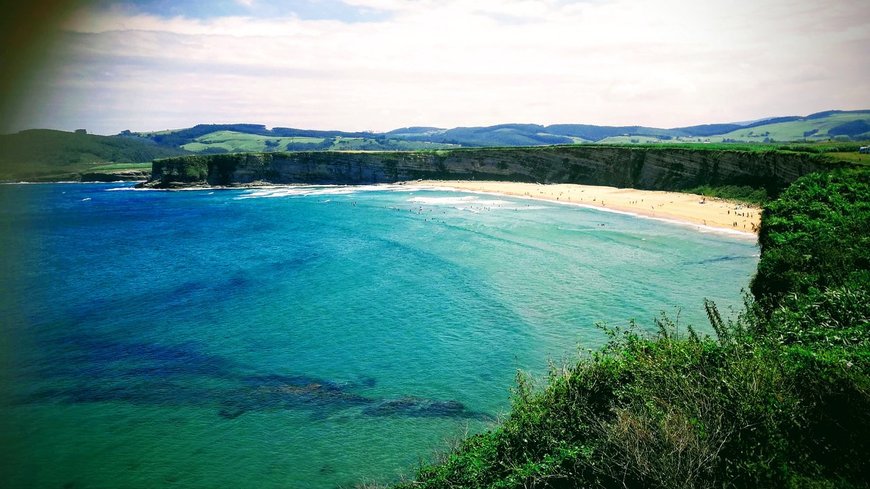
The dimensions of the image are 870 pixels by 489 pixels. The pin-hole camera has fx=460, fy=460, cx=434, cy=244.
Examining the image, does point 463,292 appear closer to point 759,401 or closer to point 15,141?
point 759,401

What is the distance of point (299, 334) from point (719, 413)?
23.7 meters

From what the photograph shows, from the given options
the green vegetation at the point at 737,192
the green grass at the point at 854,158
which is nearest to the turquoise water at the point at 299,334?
the green grass at the point at 854,158

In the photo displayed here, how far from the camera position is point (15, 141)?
158250 mm

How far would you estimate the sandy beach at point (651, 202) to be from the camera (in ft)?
185

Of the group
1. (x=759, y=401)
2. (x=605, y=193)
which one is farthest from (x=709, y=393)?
(x=605, y=193)

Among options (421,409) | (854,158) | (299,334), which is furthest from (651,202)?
(421,409)

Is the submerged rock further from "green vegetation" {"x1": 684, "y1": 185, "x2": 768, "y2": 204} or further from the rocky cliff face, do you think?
"green vegetation" {"x1": 684, "y1": 185, "x2": 768, "y2": 204}

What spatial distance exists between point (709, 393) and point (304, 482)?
42.1ft

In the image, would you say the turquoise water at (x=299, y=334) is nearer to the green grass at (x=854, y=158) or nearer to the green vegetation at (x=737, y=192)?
the green grass at (x=854, y=158)

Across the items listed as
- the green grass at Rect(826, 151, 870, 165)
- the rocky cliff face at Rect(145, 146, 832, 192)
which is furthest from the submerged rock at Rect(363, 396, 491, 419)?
the rocky cliff face at Rect(145, 146, 832, 192)

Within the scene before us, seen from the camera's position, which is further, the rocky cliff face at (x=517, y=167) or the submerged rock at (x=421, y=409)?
the rocky cliff face at (x=517, y=167)

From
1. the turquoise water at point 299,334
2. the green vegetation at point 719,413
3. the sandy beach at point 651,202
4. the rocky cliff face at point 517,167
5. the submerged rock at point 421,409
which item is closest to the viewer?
the green vegetation at point 719,413

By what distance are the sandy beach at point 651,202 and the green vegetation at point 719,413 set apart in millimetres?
27871

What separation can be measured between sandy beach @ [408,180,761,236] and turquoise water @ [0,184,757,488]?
23.5 feet
